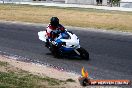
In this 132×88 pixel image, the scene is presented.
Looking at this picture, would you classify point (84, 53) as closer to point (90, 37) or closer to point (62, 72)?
point (62, 72)

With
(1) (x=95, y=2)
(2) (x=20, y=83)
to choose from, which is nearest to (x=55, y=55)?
(2) (x=20, y=83)

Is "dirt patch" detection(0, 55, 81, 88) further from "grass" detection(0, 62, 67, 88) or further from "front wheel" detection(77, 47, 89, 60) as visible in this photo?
"front wheel" detection(77, 47, 89, 60)

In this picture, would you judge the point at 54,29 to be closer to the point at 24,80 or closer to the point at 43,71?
the point at 43,71

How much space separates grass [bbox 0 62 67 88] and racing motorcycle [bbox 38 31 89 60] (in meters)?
3.51

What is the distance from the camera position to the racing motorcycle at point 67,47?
15289 mm

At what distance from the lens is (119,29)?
29750mm

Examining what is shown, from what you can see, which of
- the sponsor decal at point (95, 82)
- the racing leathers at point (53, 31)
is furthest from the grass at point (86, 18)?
the sponsor decal at point (95, 82)

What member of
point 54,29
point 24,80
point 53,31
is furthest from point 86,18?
point 24,80

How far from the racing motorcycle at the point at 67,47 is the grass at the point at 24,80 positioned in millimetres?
3507

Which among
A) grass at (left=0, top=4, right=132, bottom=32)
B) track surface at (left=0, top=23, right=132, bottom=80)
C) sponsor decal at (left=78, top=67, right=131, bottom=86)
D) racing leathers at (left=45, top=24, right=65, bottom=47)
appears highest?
racing leathers at (left=45, top=24, right=65, bottom=47)

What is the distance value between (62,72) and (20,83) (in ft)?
8.05

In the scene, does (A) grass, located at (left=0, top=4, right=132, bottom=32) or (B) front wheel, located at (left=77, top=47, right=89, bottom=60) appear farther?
(A) grass, located at (left=0, top=4, right=132, bottom=32)

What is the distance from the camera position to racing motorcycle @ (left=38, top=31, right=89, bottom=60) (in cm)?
1529

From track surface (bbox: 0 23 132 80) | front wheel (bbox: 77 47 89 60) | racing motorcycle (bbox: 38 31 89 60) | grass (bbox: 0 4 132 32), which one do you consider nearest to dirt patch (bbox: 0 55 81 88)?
track surface (bbox: 0 23 132 80)
